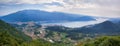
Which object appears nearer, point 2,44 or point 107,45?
point 107,45

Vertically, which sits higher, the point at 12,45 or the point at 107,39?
the point at 107,39

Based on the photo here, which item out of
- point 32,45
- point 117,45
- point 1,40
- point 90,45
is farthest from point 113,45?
point 1,40

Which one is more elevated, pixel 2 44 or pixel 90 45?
pixel 90 45

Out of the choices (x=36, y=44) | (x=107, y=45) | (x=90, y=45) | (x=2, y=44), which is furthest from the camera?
(x=36, y=44)

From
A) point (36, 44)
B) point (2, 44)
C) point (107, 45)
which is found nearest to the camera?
point (107, 45)

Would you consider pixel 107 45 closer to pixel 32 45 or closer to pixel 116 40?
pixel 116 40

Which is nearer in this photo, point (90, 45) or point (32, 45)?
point (90, 45)

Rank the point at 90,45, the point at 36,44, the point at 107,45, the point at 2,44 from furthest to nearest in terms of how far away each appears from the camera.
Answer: the point at 36,44 < the point at 2,44 < the point at 90,45 < the point at 107,45

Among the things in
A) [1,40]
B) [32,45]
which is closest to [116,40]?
[32,45]

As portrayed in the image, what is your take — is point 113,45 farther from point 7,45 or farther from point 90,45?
point 7,45
